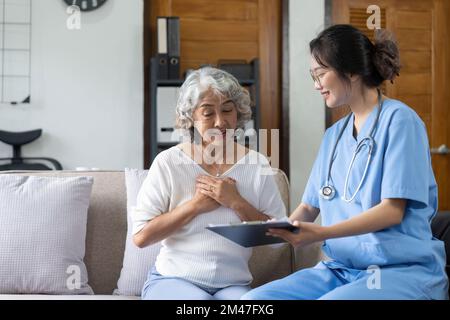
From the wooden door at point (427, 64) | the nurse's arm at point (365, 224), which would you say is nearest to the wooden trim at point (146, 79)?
the wooden door at point (427, 64)

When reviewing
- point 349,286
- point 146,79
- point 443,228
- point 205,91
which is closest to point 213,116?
point 205,91

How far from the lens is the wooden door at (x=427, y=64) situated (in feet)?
13.7

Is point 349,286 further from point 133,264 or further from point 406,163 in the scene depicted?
point 133,264

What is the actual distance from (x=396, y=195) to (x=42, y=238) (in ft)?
3.44

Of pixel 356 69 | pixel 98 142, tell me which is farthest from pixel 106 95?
pixel 356 69

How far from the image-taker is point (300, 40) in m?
4.07

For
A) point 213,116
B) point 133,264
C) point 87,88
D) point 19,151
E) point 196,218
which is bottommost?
point 133,264

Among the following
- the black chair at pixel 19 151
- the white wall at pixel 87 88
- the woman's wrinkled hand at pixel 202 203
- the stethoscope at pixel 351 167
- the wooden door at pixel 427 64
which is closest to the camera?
the stethoscope at pixel 351 167

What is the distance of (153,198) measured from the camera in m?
1.62

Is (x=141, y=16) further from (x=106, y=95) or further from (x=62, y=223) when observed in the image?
(x=62, y=223)

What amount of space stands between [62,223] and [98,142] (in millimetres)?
2027

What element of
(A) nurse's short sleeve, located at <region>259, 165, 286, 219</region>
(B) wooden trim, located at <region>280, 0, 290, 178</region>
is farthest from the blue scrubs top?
(B) wooden trim, located at <region>280, 0, 290, 178</region>

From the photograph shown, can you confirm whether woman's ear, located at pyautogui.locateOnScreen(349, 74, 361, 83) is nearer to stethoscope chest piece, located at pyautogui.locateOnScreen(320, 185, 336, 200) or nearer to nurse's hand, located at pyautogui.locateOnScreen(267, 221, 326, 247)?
stethoscope chest piece, located at pyautogui.locateOnScreen(320, 185, 336, 200)

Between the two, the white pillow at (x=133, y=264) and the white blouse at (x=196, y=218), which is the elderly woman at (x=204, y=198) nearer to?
the white blouse at (x=196, y=218)
